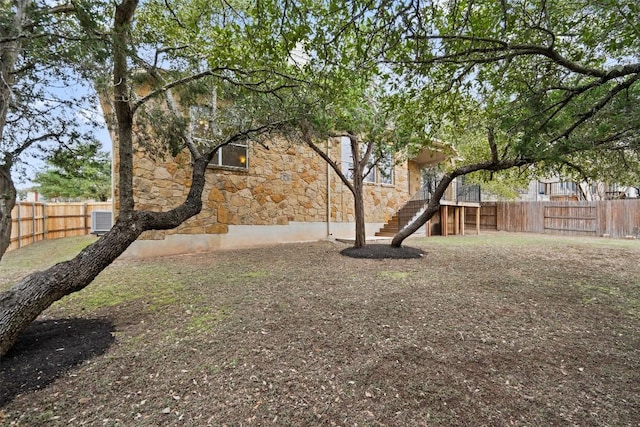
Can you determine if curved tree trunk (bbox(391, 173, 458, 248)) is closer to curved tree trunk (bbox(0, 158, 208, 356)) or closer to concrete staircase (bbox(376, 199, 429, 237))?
concrete staircase (bbox(376, 199, 429, 237))

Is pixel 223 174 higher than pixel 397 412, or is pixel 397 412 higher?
pixel 223 174

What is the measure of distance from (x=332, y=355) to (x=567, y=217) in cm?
1509

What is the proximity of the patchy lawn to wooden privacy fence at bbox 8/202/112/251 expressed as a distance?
7009 millimetres

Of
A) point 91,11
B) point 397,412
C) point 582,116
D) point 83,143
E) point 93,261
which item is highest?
point 91,11

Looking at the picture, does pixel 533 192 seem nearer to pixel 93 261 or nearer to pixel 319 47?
pixel 319 47

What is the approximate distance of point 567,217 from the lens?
1288cm

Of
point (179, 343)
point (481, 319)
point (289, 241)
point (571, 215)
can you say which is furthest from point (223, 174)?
point (571, 215)


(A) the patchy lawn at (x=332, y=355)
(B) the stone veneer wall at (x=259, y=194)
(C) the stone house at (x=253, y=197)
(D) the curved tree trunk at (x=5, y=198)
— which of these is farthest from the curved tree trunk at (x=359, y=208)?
(D) the curved tree trunk at (x=5, y=198)

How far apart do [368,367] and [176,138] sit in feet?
12.7

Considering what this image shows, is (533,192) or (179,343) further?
(533,192)

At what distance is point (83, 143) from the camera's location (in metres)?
3.69

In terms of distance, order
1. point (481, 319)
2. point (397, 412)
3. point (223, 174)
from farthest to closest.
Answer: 1. point (223, 174)
2. point (481, 319)
3. point (397, 412)

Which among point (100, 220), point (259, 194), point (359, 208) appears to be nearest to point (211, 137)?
point (259, 194)

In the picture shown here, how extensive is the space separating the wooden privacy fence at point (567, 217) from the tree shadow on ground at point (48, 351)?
15.8m
